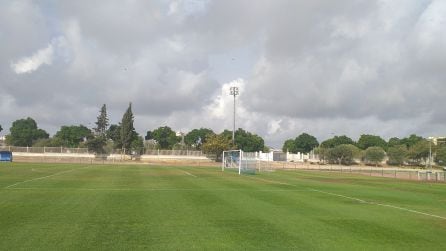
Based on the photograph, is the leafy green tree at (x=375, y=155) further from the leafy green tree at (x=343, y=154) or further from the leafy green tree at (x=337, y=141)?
the leafy green tree at (x=337, y=141)

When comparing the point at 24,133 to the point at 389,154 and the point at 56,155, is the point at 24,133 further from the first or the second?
the point at 389,154

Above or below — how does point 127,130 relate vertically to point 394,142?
above

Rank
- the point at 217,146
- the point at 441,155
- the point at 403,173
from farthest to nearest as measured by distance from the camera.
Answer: the point at 441,155, the point at 217,146, the point at 403,173

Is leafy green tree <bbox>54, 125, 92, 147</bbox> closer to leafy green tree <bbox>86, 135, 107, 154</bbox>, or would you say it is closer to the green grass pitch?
leafy green tree <bbox>86, 135, 107, 154</bbox>

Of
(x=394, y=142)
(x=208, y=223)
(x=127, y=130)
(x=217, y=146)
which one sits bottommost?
(x=208, y=223)

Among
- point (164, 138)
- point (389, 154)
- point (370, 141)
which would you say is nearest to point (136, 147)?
point (164, 138)

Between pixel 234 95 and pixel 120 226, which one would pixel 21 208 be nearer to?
pixel 120 226

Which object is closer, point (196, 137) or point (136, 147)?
point (136, 147)

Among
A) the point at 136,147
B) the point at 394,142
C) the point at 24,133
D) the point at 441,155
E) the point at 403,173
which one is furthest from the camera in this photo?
the point at 394,142

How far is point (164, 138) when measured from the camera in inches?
7200

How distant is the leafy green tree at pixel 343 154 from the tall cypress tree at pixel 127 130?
5336cm

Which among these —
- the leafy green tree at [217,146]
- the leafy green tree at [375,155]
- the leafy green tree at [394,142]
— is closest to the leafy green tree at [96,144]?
the leafy green tree at [217,146]

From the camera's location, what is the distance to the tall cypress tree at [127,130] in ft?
410

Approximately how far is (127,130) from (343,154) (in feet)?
187
